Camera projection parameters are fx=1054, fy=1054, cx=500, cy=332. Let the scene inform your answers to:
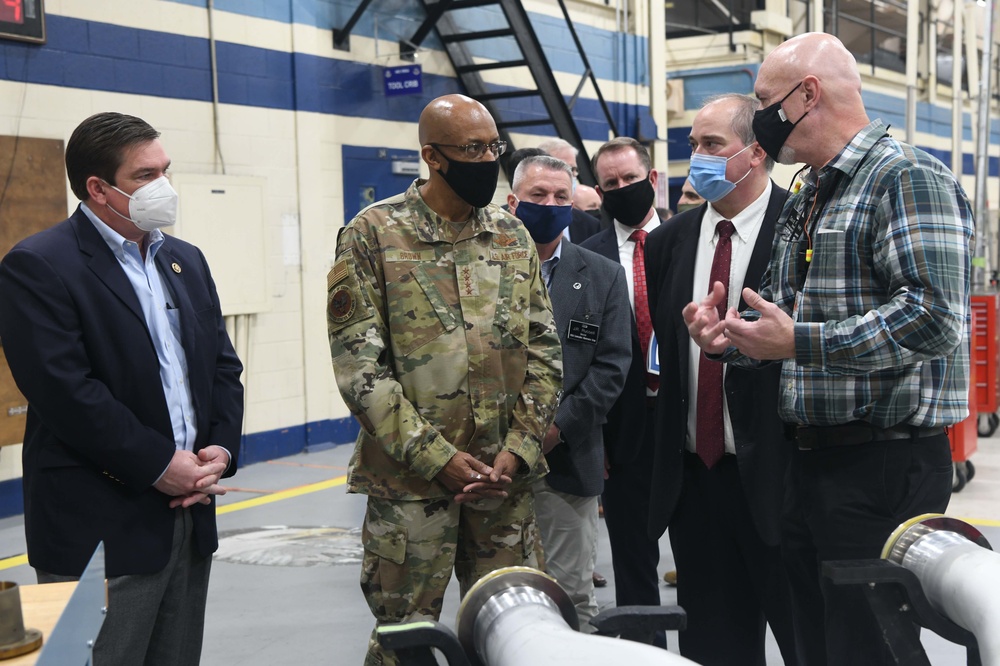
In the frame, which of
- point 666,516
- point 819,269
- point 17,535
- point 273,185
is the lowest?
point 17,535

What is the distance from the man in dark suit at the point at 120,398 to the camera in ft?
8.43

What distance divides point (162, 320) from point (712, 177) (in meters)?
1.63

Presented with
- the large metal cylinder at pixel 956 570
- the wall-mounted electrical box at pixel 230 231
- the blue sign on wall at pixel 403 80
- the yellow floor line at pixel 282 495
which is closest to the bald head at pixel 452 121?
the large metal cylinder at pixel 956 570

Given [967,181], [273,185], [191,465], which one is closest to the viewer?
[191,465]

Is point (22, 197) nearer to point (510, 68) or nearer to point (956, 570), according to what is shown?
point (510, 68)

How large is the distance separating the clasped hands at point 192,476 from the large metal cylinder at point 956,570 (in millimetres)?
1704

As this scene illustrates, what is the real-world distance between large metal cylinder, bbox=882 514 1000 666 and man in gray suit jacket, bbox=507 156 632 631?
1.76 m

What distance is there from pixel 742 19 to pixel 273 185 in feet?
33.5

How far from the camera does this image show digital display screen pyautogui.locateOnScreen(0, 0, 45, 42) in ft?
20.6

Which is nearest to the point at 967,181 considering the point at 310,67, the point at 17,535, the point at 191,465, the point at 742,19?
the point at 742,19

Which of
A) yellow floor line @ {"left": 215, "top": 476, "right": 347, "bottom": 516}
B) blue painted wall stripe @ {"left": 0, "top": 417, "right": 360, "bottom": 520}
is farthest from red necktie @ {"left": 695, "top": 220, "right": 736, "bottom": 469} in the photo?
blue painted wall stripe @ {"left": 0, "top": 417, "right": 360, "bottom": 520}

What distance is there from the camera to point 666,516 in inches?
126

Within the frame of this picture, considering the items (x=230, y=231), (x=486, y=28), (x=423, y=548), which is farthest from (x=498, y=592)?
(x=486, y=28)

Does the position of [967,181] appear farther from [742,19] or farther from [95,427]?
[95,427]
